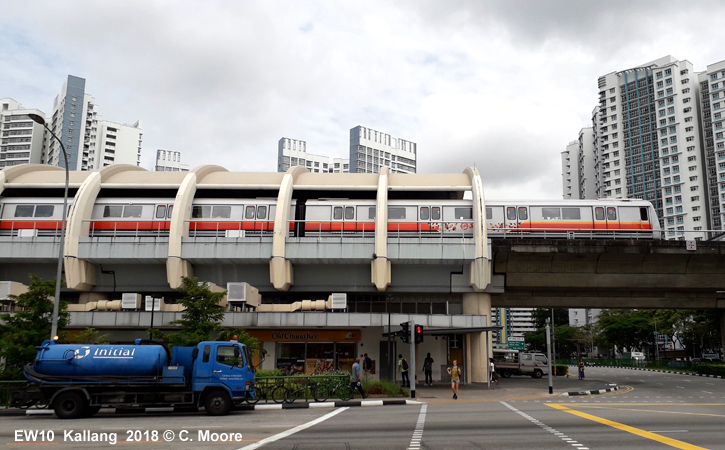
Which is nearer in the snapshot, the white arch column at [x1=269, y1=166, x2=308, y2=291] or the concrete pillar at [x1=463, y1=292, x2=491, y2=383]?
the white arch column at [x1=269, y1=166, x2=308, y2=291]

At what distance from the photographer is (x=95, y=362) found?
17875mm

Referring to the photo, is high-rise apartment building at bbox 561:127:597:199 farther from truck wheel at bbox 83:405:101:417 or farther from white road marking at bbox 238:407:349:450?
truck wheel at bbox 83:405:101:417

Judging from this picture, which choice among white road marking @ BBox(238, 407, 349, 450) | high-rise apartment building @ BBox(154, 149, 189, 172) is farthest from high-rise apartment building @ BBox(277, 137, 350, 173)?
white road marking @ BBox(238, 407, 349, 450)

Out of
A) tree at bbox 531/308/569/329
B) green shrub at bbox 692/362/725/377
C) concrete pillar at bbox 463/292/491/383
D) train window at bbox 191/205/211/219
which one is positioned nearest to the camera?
concrete pillar at bbox 463/292/491/383

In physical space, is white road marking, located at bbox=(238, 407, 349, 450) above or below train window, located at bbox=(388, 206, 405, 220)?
below

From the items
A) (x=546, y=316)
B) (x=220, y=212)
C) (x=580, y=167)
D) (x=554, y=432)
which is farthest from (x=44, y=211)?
(x=580, y=167)

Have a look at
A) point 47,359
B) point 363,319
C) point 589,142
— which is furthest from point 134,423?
point 589,142

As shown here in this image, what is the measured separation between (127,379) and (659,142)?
12660 cm

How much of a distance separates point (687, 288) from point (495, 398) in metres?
19.5

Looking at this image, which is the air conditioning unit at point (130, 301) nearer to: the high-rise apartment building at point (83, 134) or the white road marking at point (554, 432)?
the white road marking at point (554, 432)

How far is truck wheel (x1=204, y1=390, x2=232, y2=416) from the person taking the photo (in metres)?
18.2

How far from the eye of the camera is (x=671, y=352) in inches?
3531

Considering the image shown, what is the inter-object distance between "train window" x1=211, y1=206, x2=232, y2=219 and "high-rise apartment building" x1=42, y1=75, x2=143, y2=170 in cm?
10646

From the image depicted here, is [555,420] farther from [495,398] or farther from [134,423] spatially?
[134,423]
